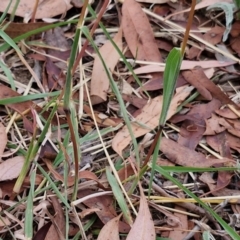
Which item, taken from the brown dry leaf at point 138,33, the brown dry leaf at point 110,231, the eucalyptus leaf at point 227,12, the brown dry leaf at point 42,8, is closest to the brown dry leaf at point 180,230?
the brown dry leaf at point 110,231

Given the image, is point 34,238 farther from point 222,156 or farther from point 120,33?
point 120,33

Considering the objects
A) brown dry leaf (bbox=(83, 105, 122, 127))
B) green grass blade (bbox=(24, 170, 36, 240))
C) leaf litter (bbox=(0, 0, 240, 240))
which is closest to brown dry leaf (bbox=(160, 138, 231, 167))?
leaf litter (bbox=(0, 0, 240, 240))

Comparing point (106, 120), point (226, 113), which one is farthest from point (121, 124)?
point (226, 113)

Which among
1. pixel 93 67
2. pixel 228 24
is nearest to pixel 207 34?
pixel 228 24

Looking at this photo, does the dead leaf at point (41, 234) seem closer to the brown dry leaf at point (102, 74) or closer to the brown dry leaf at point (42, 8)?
the brown dry leaf at point (102, 74)

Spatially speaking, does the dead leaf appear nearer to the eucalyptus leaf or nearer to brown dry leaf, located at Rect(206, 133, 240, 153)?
brown dry leaf, located at Rect(206, 133, 240, 153)
